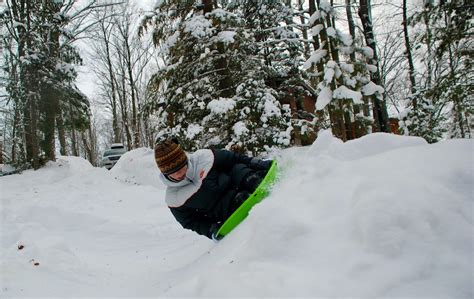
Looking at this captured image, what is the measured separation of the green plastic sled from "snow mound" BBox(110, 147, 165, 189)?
6.96 m

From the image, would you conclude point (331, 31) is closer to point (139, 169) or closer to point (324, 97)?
point (324, 97)

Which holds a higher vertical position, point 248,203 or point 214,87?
point 214,87


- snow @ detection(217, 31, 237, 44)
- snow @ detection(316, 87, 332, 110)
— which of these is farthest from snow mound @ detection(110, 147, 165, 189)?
snow @ detection(316, 87, 332, 110)

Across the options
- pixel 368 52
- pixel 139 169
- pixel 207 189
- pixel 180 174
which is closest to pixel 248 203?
pixel 207 189

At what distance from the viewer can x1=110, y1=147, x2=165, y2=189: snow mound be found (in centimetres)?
1052

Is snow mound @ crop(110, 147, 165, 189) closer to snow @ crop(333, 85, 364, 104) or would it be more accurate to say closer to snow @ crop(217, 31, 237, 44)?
snow @ crop(217, 31, 237, 44)

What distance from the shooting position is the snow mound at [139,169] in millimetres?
10516

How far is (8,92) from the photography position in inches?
481

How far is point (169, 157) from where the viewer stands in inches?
118

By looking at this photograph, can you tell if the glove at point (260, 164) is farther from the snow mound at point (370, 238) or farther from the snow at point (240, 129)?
the snow at point (240, 129)

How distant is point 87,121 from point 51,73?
2822 mm

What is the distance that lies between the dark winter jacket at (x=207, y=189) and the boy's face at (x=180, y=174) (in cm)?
5

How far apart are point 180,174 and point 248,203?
71cm

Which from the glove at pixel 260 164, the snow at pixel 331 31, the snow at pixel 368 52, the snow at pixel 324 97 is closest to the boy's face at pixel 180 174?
the glove at pixel 260 164
